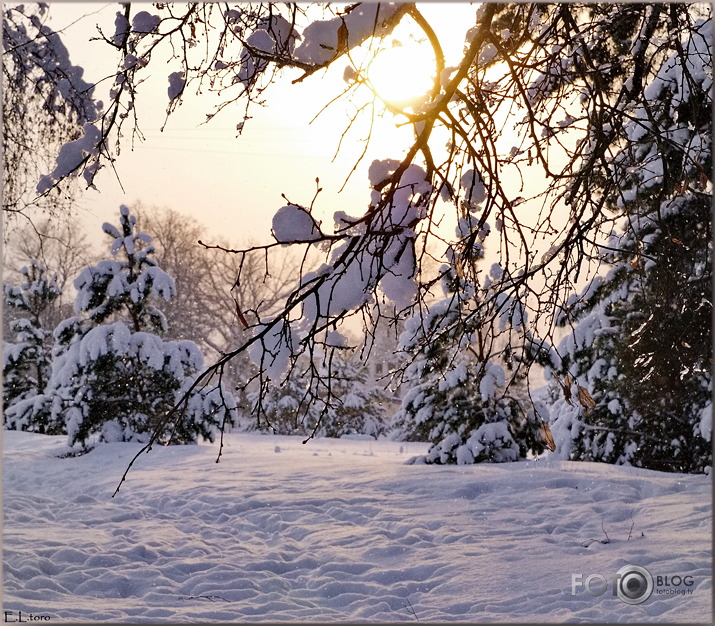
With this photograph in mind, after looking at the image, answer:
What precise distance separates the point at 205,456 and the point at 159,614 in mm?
5979

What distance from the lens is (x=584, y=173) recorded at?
110 inches

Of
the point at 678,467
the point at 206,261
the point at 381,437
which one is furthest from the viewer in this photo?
the point at 206,261

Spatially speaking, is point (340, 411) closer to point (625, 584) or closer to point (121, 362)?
point (121, 362)

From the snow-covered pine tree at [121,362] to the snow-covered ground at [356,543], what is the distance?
1966mm

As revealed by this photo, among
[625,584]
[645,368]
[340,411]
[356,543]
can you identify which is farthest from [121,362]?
[340,411]

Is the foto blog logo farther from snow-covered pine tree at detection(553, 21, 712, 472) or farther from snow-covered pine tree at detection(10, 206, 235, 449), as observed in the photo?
snow-covered pine tree at detection(10, 206, 235, 449)

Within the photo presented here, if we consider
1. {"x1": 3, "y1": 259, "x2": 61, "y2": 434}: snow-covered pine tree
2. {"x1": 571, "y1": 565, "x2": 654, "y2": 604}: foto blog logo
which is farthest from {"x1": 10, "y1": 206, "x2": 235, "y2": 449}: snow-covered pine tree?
{"x1": 571, "y1": 565, "x2": 654, "y2": 604}: foto blog logo

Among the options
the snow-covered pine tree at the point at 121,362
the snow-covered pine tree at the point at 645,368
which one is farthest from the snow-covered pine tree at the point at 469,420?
the snow-covered pine tree at the point at 121,362

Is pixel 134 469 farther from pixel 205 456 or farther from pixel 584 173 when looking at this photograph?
pixel 584 173

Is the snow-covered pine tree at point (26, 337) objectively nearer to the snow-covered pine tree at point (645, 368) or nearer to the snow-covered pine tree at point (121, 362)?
the snow-covered pine tree at point (121, 362)

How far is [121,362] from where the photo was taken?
35.0ft

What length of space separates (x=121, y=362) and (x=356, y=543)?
22.0 ft

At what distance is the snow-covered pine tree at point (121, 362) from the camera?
10328mm

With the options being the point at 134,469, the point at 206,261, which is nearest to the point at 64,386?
the point at 134,469
